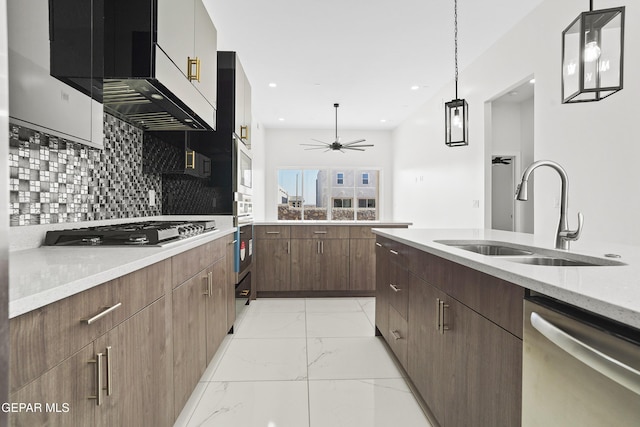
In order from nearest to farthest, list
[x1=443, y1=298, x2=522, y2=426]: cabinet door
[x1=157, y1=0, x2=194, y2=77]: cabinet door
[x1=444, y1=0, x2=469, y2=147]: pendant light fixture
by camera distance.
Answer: [x1=443, y1=298, x2=522, y2=426]: cabinet door → [x1=157, y1=0, x2=194, y2=77]: cabinet door → [x1=444, y1=0, x2=469, y2=147]: pendant light fixture

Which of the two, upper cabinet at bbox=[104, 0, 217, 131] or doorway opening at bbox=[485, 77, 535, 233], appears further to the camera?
doorway opening at bbox=[485, 77, 535, 233]

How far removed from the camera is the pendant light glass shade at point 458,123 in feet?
8.89

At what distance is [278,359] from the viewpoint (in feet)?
7.80

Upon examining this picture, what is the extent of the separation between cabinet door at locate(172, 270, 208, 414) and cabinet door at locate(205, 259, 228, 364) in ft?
0.37

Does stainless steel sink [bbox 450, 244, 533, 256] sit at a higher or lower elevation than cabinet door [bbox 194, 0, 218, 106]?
lower

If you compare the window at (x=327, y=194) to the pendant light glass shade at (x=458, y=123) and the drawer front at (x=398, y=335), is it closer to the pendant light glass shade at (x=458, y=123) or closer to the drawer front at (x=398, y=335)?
the pendant light glass shade at (x=458, y=123)

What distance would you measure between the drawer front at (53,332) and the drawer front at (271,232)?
314 cm

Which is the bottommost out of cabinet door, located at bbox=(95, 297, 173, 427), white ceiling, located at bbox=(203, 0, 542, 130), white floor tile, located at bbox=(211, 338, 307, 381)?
white floor tile, located at bbox=(211, 338, 307, 381)

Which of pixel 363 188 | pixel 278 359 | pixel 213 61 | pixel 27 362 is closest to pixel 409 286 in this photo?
pixel 278 359

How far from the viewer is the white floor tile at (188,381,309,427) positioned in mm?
1673

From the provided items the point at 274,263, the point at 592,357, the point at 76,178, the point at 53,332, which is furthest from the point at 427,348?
the point at 274,263

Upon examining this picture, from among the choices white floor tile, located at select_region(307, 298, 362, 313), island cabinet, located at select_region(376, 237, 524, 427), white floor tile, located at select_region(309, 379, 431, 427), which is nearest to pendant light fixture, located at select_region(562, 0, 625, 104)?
island cabinet, located at select_region(376, 237, 524, 427)

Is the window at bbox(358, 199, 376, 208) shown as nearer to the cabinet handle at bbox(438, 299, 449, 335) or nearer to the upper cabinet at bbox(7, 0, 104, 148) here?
the cabinet handle at bbox(438, 299, 449, 335)

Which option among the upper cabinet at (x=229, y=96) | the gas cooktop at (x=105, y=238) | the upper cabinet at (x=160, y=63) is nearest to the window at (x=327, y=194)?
the upper cabinet at (x=229, y=96)
